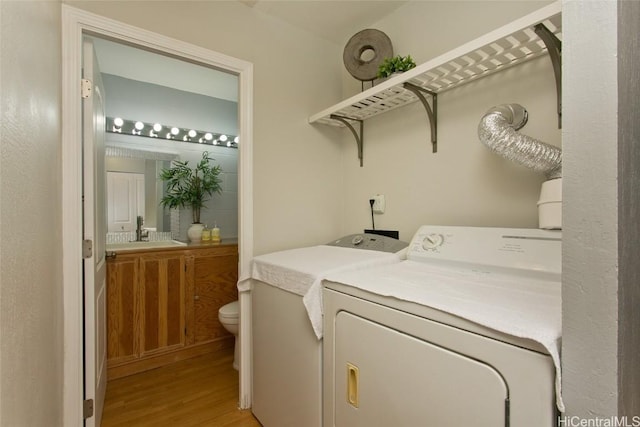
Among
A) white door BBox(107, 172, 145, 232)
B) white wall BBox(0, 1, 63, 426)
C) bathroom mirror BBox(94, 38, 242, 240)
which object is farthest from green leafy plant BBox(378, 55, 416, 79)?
white door BBox(107, 172, 145, 232)

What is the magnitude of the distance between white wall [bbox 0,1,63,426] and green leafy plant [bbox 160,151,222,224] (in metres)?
1.62

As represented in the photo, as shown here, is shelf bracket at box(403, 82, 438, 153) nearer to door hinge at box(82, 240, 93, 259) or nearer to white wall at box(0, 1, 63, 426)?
white wall at box(0, 1, 63, 426)

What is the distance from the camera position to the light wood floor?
1721mm

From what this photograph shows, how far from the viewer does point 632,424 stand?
544 millimetres

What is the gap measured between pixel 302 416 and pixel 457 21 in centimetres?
210

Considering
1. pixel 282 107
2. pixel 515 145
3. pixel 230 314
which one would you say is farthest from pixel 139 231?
pixel 515 145

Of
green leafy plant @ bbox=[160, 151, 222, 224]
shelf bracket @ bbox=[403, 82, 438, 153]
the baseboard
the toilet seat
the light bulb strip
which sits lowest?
the baseboard

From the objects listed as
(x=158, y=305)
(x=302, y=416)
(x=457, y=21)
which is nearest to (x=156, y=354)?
(x=158, y=305)

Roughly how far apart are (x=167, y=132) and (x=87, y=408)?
7.46ft

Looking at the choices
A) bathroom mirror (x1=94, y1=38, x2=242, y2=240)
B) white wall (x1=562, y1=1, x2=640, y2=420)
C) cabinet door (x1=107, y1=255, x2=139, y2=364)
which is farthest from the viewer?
bathroom mirror (x1=94, y1=38, x2=242, y2=240)

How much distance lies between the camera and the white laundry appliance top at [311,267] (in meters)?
1.20

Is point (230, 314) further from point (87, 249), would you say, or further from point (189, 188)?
point (189, 188)

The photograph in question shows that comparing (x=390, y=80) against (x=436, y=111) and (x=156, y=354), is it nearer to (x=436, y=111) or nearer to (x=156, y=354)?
(x=436, y=111)

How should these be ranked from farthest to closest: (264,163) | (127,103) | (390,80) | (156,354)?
(127,103)
(156,354)
(264,163)
(390,80)
